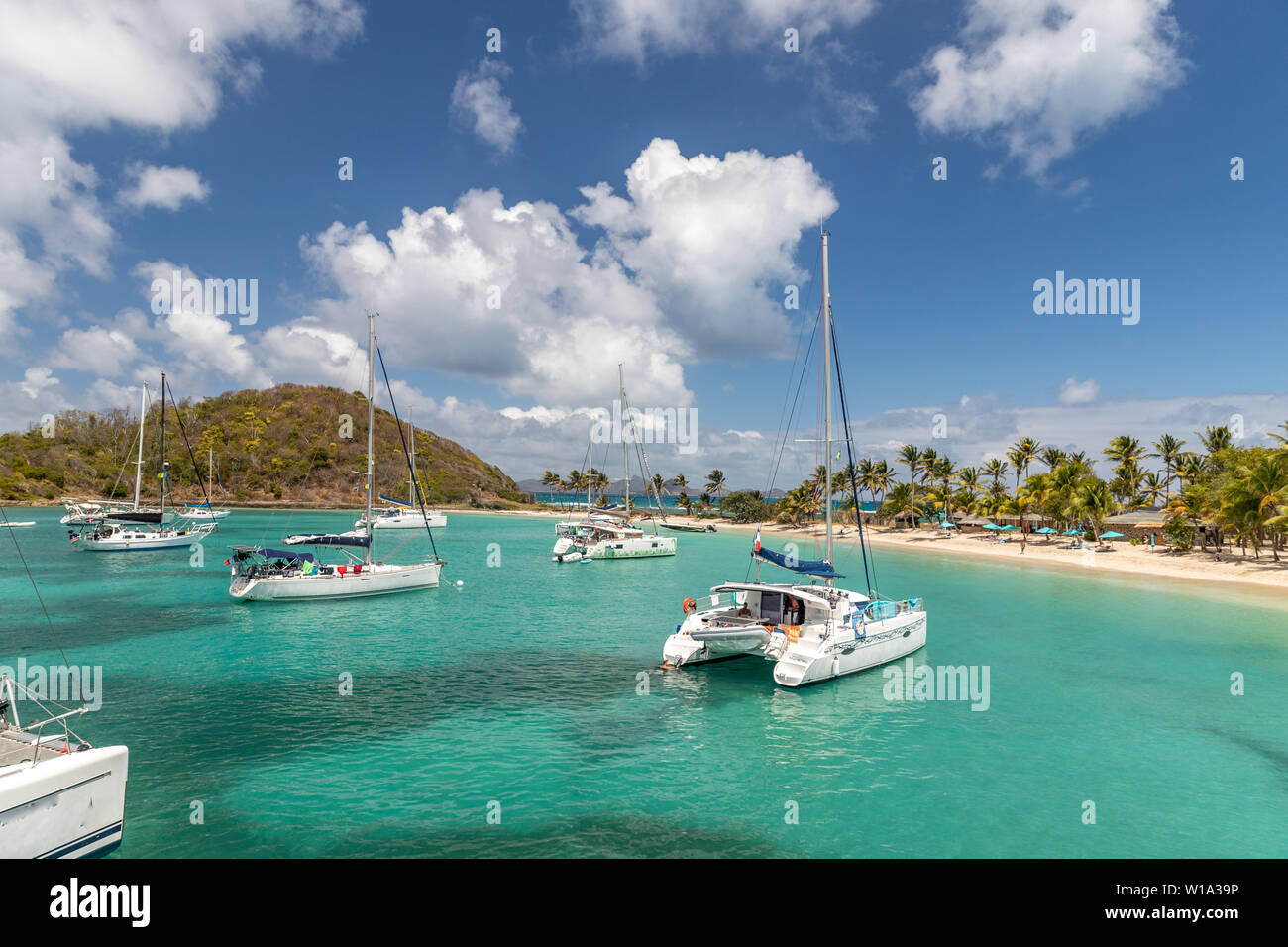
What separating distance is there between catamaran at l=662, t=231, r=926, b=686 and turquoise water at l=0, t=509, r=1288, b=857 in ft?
2.75

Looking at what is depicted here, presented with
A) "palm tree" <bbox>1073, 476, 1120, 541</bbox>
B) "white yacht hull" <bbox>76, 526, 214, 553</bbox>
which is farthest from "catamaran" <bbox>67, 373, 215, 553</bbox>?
"palm tree" <bbox>1073, 476, 1120, 541</bbox>

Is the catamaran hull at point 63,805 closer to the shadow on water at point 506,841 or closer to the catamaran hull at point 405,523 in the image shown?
the shadow on water at point 506,841

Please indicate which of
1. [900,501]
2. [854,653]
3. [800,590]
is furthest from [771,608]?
[900,501]

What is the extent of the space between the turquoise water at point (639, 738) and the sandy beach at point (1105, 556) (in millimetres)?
21120

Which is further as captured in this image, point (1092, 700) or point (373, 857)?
point (1092, 700)

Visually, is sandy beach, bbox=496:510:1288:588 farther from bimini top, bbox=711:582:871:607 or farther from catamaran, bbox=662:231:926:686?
bimini top, bbox=711:582:871:607

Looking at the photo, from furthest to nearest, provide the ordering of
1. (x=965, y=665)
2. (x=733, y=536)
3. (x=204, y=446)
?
1. (x=204, y=446)
2. (x=733, y=536)
3. (x=965, y=665)

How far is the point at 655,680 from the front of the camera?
23.0m

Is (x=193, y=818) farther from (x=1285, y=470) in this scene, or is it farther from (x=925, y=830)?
(x=1285, y=470)

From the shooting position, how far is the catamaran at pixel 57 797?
8508mm

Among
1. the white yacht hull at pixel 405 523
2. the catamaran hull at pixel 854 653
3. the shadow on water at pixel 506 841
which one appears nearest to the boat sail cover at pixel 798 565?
the catamaran hull at pixel 854 653
